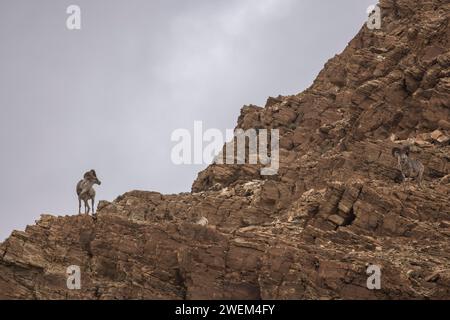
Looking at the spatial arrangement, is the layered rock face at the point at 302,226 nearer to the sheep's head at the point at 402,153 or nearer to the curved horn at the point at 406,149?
the sheep's head at the point at 402,153

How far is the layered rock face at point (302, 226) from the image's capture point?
166 feet

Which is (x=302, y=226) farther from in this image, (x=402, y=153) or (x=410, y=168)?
(x=402, y=153)

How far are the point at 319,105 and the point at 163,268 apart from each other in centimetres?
2634

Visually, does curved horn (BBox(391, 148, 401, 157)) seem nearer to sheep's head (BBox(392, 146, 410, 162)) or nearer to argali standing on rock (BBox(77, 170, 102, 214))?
sheep's head (BBox(392, 146, 410, 162))

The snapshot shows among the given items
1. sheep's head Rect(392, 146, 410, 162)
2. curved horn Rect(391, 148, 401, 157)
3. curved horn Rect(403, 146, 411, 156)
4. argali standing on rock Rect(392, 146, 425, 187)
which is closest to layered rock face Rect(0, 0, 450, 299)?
curved horn Rect(391, 148, 401, 157)

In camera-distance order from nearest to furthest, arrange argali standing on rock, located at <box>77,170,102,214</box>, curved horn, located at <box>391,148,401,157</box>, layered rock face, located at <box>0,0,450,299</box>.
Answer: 1. layered rock face, located at <box>0,0,450,299</box>
2. argali standing on rock, located at <box>77,170,102,214</box>
3. curved horn, located at <box>391,148,401,157</box>

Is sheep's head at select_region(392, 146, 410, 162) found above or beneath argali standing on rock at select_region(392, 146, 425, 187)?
above

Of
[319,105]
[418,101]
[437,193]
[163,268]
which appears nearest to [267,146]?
[319,105]

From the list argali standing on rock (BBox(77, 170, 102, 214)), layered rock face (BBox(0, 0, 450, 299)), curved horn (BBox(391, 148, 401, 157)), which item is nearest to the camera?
layered rock face (BBox(0, 0, 450, 299))

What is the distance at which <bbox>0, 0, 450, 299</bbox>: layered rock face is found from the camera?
166ft

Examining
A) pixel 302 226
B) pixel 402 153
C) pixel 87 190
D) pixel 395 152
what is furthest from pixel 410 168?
pixel 87 190

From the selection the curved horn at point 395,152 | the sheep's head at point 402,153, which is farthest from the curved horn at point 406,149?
the curved horn at point 395,152

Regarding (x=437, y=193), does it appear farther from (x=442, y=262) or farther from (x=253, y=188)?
(x=253, y=188)

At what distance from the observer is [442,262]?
170 ft
